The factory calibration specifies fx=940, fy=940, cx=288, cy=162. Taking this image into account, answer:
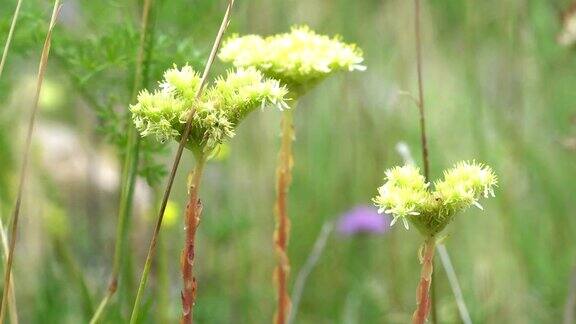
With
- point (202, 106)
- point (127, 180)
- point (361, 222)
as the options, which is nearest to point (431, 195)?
point (202, 106)

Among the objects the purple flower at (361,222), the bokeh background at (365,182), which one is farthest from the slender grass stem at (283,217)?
the purple flower at (361,222)

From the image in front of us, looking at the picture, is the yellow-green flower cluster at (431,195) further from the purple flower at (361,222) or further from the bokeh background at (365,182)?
the purple flower at (361,222)

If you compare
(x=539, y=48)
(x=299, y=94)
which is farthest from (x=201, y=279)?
(x=299, y=94)

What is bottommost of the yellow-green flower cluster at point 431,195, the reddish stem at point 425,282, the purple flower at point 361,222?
the reddish stem at point 425,282

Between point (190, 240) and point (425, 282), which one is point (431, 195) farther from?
point (190, 240)

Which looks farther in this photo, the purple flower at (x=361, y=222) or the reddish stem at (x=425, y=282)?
the purple flower at (x=361, y=222)

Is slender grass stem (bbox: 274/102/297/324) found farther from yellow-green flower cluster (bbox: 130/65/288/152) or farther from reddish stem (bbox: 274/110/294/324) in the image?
yellow-green flower cluster (bbox: 130/65/288/152)

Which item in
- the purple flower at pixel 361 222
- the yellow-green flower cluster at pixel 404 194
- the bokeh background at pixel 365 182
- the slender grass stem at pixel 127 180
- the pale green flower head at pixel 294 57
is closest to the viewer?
the yellow-green flower cluster at pixel 404 194
